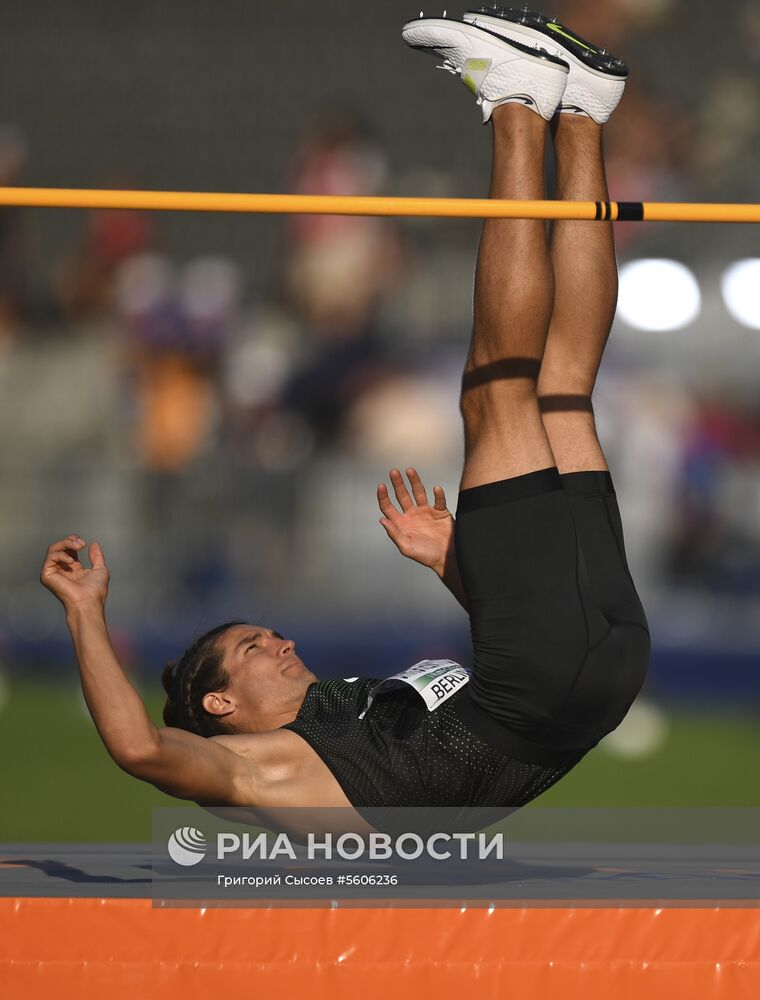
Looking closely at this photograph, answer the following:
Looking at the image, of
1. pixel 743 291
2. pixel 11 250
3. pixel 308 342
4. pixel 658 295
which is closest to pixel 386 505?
pixel 308 342

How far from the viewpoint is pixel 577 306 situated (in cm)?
222

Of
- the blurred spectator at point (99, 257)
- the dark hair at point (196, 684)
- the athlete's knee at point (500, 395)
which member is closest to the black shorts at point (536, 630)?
the athlete's knee at point (500, 395)

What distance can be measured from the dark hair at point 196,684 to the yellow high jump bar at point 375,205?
2.44 feet

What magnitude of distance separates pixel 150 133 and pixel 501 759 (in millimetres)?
4551

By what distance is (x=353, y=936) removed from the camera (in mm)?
1714

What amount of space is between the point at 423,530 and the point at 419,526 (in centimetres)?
1

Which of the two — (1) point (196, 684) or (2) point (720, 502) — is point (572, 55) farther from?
(2) point (720, 502)

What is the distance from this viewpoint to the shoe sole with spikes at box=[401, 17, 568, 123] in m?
1.99

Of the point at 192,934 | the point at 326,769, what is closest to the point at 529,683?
the point at 326,769

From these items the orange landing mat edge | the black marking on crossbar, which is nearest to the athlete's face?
the orange landing mat edge

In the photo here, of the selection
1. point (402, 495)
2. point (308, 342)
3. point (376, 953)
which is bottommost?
point (376, 953)

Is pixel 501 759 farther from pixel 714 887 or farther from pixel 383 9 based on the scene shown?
pixel 383 9

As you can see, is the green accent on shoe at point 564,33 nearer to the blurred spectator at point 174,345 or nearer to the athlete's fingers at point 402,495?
the athlete's fingers at point 402,495

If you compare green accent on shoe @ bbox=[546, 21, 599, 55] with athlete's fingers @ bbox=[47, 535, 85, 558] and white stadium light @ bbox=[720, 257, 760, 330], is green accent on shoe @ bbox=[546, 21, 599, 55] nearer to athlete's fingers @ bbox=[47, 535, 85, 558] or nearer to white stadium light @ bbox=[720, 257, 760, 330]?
athlete's fingers @ bbox=[47, 535, 85, 558]
